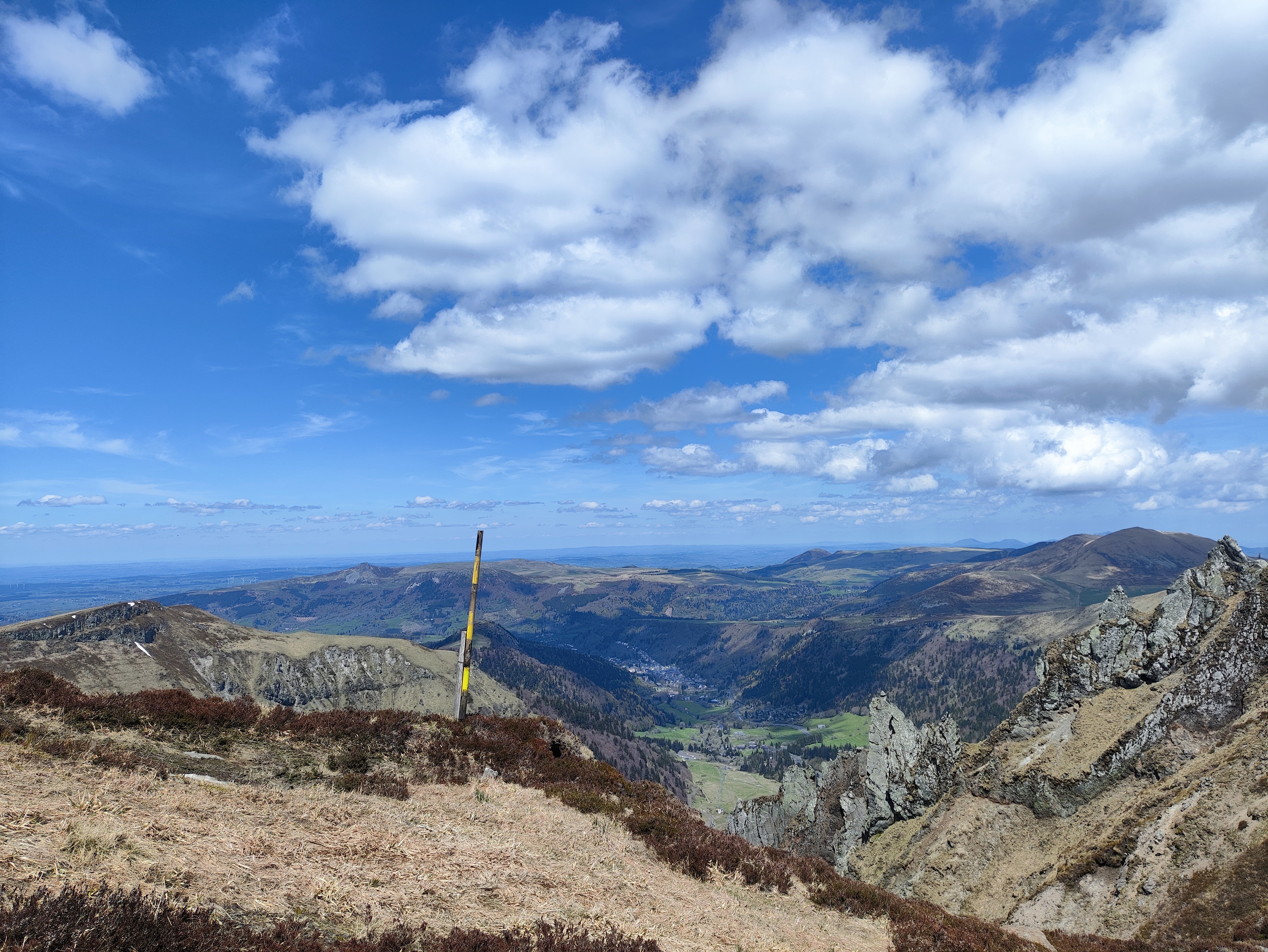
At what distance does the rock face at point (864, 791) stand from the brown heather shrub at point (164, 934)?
129ft

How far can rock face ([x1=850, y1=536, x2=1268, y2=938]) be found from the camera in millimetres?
26469

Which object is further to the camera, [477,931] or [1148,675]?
[1148,675]

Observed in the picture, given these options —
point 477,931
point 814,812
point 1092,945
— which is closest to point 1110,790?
point 1092,945

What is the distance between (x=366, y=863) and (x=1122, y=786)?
44.9 meters

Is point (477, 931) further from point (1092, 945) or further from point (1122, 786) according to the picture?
point (1122, 786)

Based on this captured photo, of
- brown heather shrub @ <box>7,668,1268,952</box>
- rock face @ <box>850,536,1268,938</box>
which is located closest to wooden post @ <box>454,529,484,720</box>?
brown heather shrub @ <box>7,668,1268,952</box>

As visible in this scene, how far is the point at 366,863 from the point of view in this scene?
1362cm

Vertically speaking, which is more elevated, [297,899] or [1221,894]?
[297,899]

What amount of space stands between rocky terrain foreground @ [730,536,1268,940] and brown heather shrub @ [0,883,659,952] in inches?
1046

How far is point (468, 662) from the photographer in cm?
3234

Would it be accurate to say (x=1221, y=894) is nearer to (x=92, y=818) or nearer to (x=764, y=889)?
(x=764, y=889)

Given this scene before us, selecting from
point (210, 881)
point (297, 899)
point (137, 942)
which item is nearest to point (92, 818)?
point (210, 881)

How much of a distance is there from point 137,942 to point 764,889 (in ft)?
53.0

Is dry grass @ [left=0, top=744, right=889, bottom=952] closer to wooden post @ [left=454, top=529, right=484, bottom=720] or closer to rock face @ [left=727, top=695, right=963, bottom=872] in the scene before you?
wooden post @ [left=454, top=529, right=484, bottom=720]
